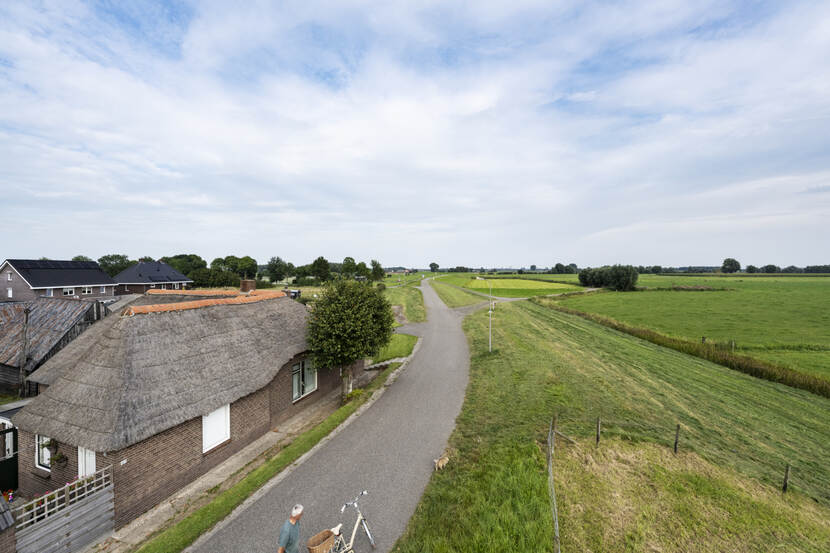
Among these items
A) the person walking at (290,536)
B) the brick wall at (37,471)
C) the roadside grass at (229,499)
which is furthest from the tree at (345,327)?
the person walking at (290,536)

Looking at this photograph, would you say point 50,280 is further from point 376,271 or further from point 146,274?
point 376,271

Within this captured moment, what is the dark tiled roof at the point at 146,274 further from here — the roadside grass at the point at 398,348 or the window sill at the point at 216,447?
the window sill at the point at 216,447

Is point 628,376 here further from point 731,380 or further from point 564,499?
point 564,499

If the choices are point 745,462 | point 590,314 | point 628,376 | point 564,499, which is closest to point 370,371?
point 564,499

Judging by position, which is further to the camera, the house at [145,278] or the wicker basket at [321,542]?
the house at [145,278]

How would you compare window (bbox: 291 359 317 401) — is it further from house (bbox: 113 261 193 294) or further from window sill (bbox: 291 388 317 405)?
house (bbox: 113 261 193 294)

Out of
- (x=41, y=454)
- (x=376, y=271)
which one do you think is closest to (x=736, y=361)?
(x=41, y=454)
